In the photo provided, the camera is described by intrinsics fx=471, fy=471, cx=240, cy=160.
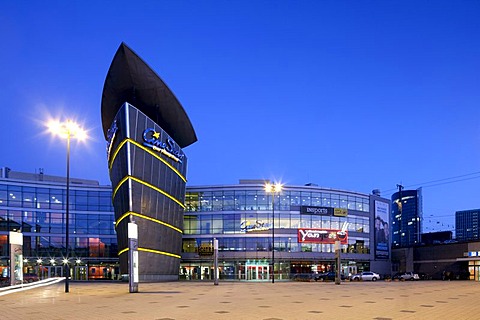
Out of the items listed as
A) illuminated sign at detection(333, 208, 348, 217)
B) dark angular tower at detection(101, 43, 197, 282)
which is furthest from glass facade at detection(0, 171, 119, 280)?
illuminated sign at detection(333, 208, 348, 217)

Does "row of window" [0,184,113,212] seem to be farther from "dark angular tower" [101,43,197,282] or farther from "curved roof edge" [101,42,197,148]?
"dark angular tower" [101,43,197,282]

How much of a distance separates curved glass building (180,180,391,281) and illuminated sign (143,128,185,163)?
1799 centimetres

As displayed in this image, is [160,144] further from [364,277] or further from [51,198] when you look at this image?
[364,277]

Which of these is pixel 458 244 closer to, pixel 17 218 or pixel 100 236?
pixel 100 236

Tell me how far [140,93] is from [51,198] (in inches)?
1258

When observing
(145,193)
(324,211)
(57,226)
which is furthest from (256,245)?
(57,226)

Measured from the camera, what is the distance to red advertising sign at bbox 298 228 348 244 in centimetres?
7700

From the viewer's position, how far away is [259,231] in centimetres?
7550

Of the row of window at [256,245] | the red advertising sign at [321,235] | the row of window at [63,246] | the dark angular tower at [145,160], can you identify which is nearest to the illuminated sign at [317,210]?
the red advertising sign at [321,235]

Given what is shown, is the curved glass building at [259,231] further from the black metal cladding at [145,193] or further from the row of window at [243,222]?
the black metal cladding at [145,193]

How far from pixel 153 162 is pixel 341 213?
39.5 m

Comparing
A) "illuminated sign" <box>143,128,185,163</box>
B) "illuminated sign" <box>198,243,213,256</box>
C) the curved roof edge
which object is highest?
the curved roof edge

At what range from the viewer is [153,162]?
182ft

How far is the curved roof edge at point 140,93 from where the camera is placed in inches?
2031
